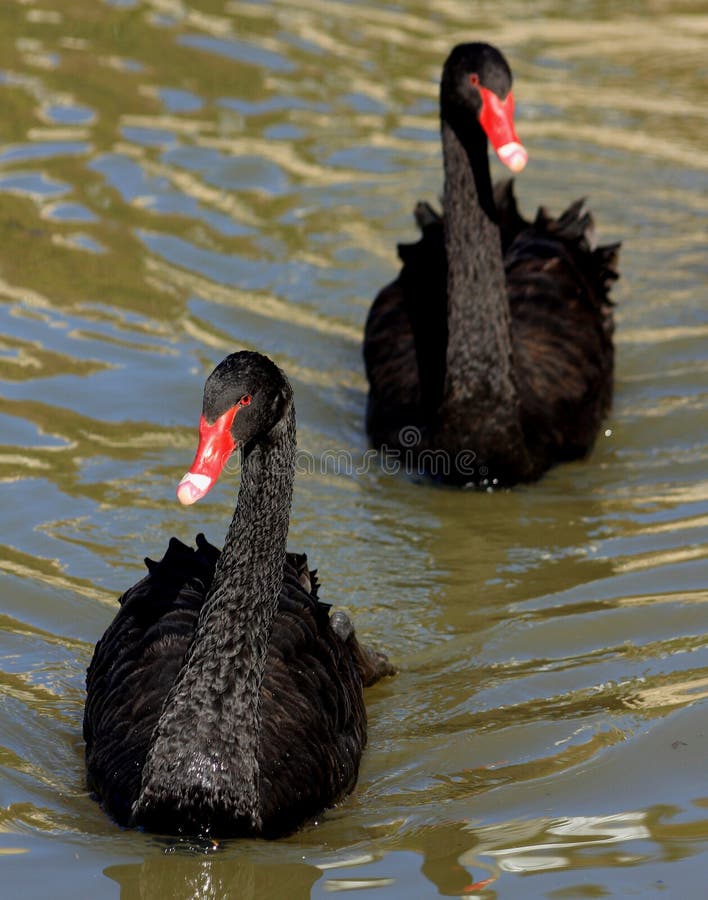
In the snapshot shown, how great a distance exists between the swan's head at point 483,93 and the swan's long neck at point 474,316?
0.16 metres

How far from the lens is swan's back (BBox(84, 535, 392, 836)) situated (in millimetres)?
4984

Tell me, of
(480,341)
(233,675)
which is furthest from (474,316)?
(233,675)

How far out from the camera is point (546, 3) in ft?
50.0

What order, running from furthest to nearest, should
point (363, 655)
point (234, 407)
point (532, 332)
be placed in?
point (532, 332) → point (363, 655) → point (234, 407)

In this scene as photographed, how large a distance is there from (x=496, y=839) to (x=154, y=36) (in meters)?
9.93

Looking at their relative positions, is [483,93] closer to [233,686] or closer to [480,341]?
[480,341]

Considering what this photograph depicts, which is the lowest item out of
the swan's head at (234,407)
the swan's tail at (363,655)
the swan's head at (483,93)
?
the swan's tail at (363,655)

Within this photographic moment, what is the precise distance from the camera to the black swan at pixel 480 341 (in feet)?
26.1

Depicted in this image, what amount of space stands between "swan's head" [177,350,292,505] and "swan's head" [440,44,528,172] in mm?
2941

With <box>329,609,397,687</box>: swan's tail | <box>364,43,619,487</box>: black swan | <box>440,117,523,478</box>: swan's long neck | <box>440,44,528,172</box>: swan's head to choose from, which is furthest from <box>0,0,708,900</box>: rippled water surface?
<box>440,44,528,172</box>: swan's head

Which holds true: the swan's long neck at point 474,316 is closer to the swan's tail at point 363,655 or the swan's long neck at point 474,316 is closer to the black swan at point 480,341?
the black swan at point 480,341

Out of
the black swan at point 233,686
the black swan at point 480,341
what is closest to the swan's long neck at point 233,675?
the black swan at point 233,686

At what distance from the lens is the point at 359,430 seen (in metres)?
8.73

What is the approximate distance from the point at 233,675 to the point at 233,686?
0.10ft
